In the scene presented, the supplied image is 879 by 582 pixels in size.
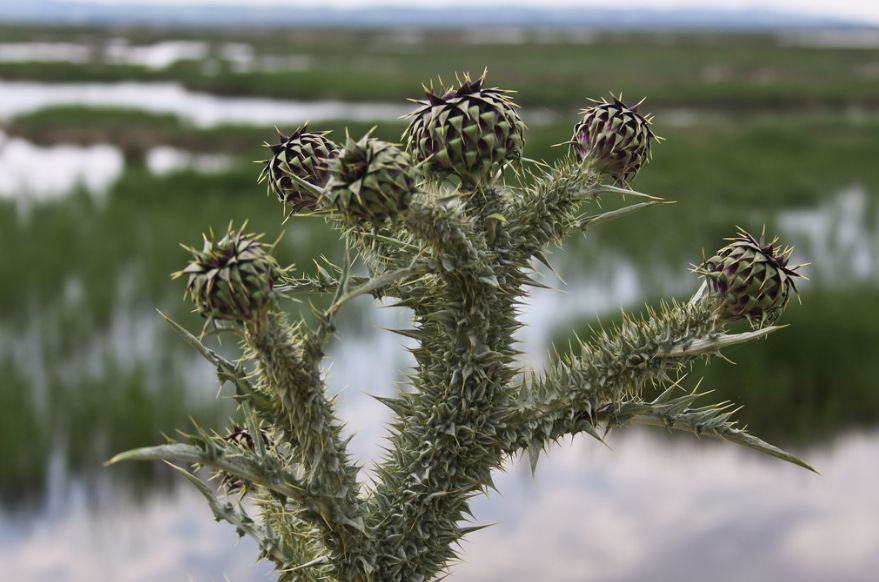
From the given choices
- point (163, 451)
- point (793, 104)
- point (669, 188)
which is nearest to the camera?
point (163, 451)

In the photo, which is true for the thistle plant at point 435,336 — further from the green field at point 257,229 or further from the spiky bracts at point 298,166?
the green field at point 257,229

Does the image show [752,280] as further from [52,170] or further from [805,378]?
[52,170]

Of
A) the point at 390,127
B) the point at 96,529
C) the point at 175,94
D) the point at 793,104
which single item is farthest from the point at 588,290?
the point at 175,94

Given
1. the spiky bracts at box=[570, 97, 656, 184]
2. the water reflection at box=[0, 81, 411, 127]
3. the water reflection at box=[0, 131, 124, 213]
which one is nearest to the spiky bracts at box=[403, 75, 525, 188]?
the spiky bracts at box=[570, 97, 656, 184]

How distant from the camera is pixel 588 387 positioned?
1774 millimetres

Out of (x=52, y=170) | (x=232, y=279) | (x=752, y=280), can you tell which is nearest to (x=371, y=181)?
(x=232, y=279)

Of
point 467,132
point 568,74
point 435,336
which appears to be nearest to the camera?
point 467,132

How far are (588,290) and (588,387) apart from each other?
50.2ft

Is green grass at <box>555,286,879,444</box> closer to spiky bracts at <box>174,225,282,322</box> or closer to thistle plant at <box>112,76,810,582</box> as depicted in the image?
thistle plant at <box>112,76,810,582</box>

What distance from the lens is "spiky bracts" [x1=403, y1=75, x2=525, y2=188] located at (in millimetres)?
1435

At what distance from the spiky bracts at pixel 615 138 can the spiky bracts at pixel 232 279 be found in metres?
0.68

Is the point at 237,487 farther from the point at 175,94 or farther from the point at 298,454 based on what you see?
the point at 175,94

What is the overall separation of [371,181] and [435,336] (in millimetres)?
485

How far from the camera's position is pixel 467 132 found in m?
1.43
